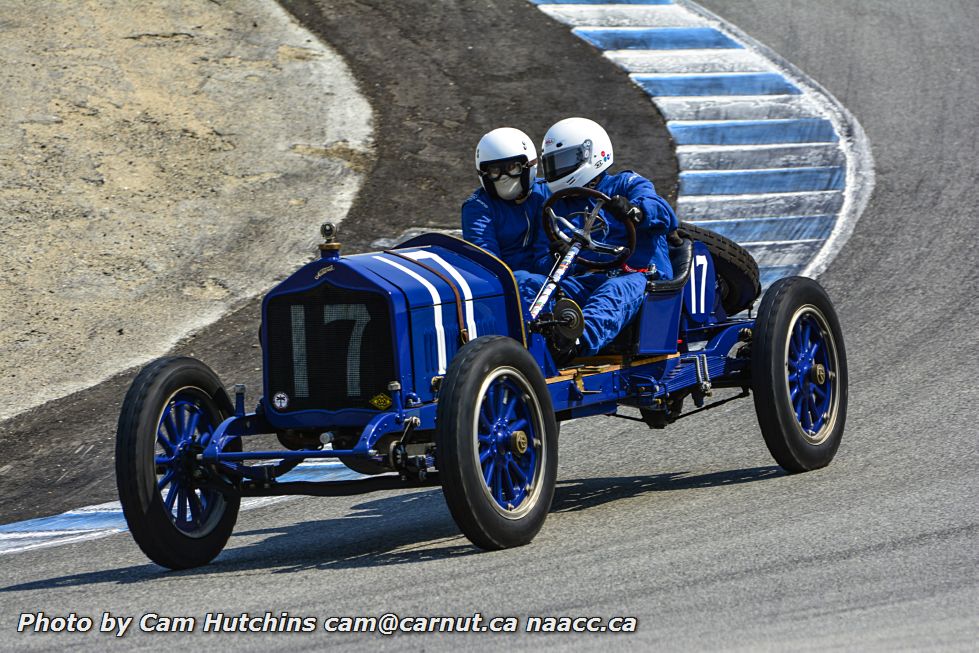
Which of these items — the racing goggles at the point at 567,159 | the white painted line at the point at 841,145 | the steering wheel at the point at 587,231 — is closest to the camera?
the steering wheel at the point at 587,231

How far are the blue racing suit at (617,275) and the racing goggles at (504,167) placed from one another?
1.07 ft

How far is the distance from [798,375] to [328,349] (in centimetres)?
281

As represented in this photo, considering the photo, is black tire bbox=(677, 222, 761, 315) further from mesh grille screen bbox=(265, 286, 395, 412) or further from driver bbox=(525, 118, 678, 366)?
mesh grille screen bbox=(265, 286, 395, 412)

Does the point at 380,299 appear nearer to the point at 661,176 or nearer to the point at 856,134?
the point at 661,176

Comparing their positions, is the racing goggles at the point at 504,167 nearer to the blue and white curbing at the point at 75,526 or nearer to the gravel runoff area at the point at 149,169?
the blue and white curbing at the point at 75,526

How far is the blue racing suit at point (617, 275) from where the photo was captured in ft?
23.9

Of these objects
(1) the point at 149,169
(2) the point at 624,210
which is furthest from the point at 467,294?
(1) the point at 149,169

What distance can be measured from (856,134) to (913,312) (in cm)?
508

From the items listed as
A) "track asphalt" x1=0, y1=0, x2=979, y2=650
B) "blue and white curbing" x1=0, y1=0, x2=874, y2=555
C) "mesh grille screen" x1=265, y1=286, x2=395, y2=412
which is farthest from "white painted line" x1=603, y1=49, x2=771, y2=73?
"mesh grille screen" x1=265, y1=286, x2=395, y2=412

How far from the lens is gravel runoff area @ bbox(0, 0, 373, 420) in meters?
12.0

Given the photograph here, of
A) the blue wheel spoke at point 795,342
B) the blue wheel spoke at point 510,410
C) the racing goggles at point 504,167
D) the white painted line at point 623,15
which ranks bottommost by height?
the blue wheel spoke at point 795,342

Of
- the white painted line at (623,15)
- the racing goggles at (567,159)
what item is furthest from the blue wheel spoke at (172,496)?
the white painted line at (623,15)

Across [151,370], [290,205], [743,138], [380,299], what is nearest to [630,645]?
[380,299]

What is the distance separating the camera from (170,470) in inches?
261
